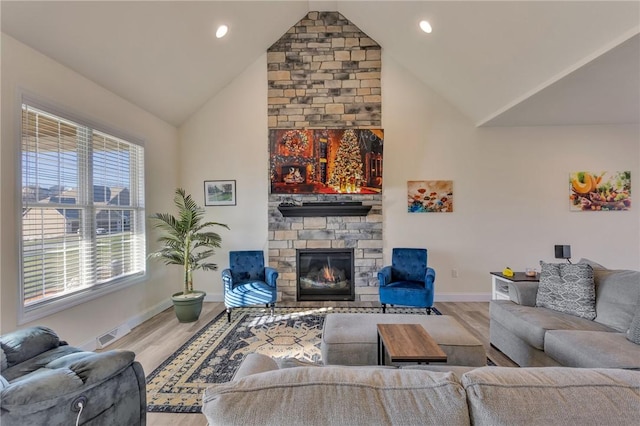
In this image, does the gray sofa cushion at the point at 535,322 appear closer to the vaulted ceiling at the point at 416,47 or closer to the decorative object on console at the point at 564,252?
the decorative object on console at the point at 564,252

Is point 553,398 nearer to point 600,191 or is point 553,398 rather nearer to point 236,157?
point 236,157

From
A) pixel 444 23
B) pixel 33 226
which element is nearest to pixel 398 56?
pixel 444 23

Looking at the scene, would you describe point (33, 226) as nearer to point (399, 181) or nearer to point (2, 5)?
point (2, 5)

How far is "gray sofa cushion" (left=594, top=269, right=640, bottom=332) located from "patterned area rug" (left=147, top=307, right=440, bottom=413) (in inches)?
73.4

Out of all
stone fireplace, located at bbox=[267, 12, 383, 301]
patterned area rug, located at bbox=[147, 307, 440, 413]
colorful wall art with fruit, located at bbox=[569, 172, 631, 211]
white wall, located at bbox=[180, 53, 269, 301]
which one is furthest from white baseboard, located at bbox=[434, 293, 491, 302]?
white wall, located at bbox=[180, 53, 269, 301]

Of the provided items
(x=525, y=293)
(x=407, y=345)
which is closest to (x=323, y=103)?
(x=525, y=293)

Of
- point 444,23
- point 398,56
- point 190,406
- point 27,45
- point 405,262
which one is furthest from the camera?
point 398,56

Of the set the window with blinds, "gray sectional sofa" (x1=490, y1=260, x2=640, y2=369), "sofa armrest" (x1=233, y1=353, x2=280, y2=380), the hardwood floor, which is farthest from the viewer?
the window with blinds

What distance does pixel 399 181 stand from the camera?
14.9 feet

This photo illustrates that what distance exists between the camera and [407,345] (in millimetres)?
1803

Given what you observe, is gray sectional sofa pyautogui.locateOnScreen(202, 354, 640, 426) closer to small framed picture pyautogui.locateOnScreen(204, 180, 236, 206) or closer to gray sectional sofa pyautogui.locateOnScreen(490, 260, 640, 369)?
gray sectional sofa pyautogui.locateOnScreen(490, 260, 640, 369)

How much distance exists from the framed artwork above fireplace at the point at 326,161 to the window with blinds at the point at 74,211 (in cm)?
200

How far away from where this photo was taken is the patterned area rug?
2.17m

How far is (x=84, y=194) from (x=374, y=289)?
3992mm
